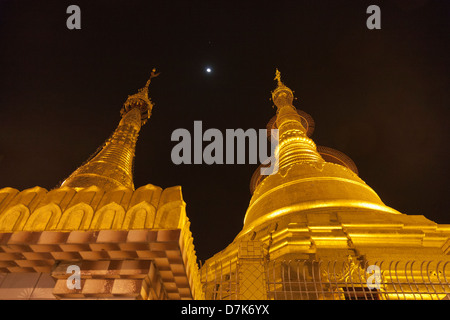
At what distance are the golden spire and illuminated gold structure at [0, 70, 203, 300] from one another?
5.07 meters

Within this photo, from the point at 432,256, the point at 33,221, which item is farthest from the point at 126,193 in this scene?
the point at 432,256

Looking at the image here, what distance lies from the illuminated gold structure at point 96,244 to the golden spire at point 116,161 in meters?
5.07

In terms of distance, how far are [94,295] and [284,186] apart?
8580 mm

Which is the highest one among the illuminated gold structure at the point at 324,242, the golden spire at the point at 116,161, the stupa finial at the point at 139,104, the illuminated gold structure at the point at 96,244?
the stupa finial at the point at 139,104

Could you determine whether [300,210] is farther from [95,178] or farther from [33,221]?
[33,221]

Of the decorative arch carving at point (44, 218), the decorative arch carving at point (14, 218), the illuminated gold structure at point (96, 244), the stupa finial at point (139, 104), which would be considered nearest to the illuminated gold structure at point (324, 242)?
the illuminated gold structure at point (96, 244)

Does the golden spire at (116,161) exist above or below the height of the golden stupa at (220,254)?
above

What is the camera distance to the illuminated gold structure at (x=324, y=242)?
18.7 ft

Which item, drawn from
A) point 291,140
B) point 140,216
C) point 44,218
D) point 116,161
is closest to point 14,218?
point 44,218

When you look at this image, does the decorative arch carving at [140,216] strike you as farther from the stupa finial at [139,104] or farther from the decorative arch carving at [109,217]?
the stupa finial at [139,104]

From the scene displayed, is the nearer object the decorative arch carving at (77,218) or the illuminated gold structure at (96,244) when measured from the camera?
the illuminated gold structure at (96,244)

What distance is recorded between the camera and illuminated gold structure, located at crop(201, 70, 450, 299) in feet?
18.7

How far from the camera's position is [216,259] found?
8.84 m

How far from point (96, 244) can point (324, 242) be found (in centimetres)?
597
